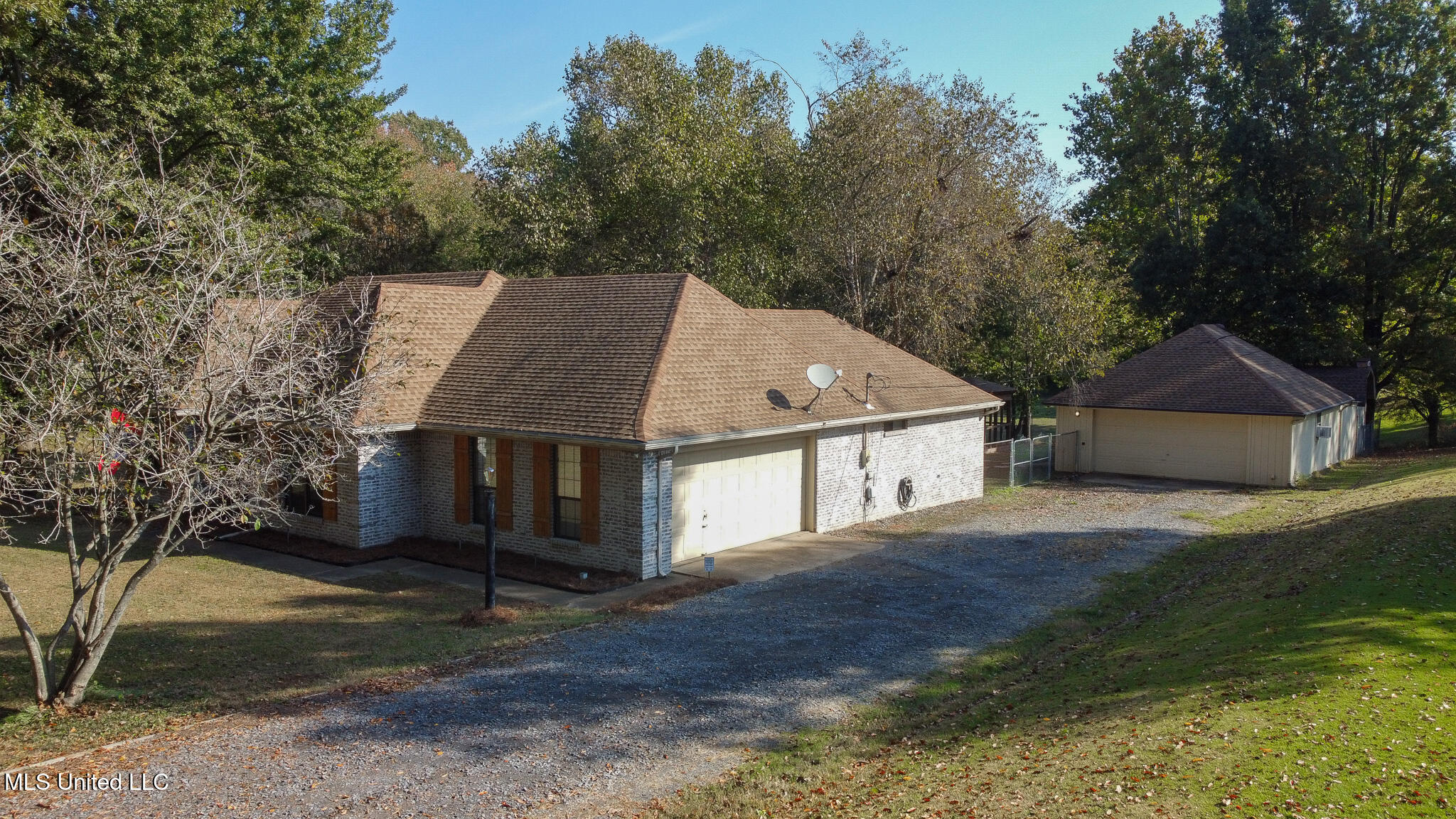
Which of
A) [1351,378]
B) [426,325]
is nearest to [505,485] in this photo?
[426,325]

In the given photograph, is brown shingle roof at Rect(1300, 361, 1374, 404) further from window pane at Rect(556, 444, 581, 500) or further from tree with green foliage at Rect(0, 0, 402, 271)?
tree with green foliage at Rect(0, 0, 402, 271)

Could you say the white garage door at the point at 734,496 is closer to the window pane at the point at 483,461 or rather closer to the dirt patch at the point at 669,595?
the dirt patch at the point at 669,595

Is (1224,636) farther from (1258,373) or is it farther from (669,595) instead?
(1258,373)

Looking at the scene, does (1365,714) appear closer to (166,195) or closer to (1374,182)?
(166,195)

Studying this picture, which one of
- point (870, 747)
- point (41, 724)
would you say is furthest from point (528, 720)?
point (41, 724)

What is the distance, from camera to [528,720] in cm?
926

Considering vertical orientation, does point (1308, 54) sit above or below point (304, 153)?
above

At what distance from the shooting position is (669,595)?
47.6ft

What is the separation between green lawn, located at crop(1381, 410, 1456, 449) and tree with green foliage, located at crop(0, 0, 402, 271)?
1662 inches

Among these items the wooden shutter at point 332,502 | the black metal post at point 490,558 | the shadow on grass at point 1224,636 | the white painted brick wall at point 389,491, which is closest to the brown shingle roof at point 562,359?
the white painted brick wall at point 389,491

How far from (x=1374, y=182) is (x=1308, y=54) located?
6.22 metres

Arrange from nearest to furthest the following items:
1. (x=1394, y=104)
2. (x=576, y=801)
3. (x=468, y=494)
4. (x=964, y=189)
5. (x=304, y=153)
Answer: (x=576, y=801) → (x=468, y=494) → (x=304, y=153) → (x=964, y=189) → (x=1394, y=104)

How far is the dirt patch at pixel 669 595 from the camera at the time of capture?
13.8m

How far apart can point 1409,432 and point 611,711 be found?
Result: 2021 inches
